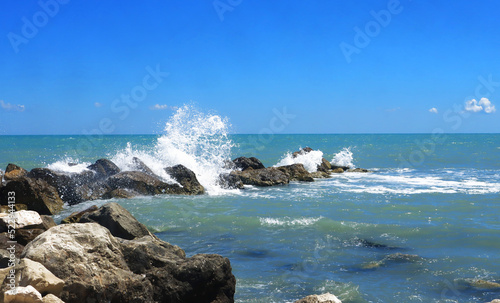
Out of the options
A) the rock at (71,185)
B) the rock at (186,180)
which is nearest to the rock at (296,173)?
the rock at (186,180)

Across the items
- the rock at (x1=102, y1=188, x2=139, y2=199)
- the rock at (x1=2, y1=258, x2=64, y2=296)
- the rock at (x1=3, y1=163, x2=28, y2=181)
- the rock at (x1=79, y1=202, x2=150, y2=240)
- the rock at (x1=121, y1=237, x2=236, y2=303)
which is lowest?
the rock at (x1=121, y1=237, x2=236, y2=303)

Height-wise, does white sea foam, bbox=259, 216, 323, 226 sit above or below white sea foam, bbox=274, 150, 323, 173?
below

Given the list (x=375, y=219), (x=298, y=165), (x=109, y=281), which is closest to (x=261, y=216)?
(x=375, y=219)

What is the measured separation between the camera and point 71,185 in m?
15.7

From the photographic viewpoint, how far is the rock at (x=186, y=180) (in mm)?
18047

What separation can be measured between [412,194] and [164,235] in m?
11.2

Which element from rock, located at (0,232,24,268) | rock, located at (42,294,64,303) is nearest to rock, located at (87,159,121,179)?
rock, located at (0,232,24,268)

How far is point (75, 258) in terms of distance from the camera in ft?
16.5

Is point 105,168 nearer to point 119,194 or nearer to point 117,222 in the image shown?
point 119,194

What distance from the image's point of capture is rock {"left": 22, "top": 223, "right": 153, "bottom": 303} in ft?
16.0

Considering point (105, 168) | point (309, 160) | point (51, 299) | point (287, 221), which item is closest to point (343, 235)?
point (287, 221)

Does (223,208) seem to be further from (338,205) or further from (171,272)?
(171,272)

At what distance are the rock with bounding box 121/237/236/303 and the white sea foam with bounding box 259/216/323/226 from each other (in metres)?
6.01

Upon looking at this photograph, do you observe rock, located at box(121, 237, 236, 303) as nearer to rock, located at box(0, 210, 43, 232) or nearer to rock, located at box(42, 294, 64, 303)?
rock, located at box(42, 294, 64, 303)
